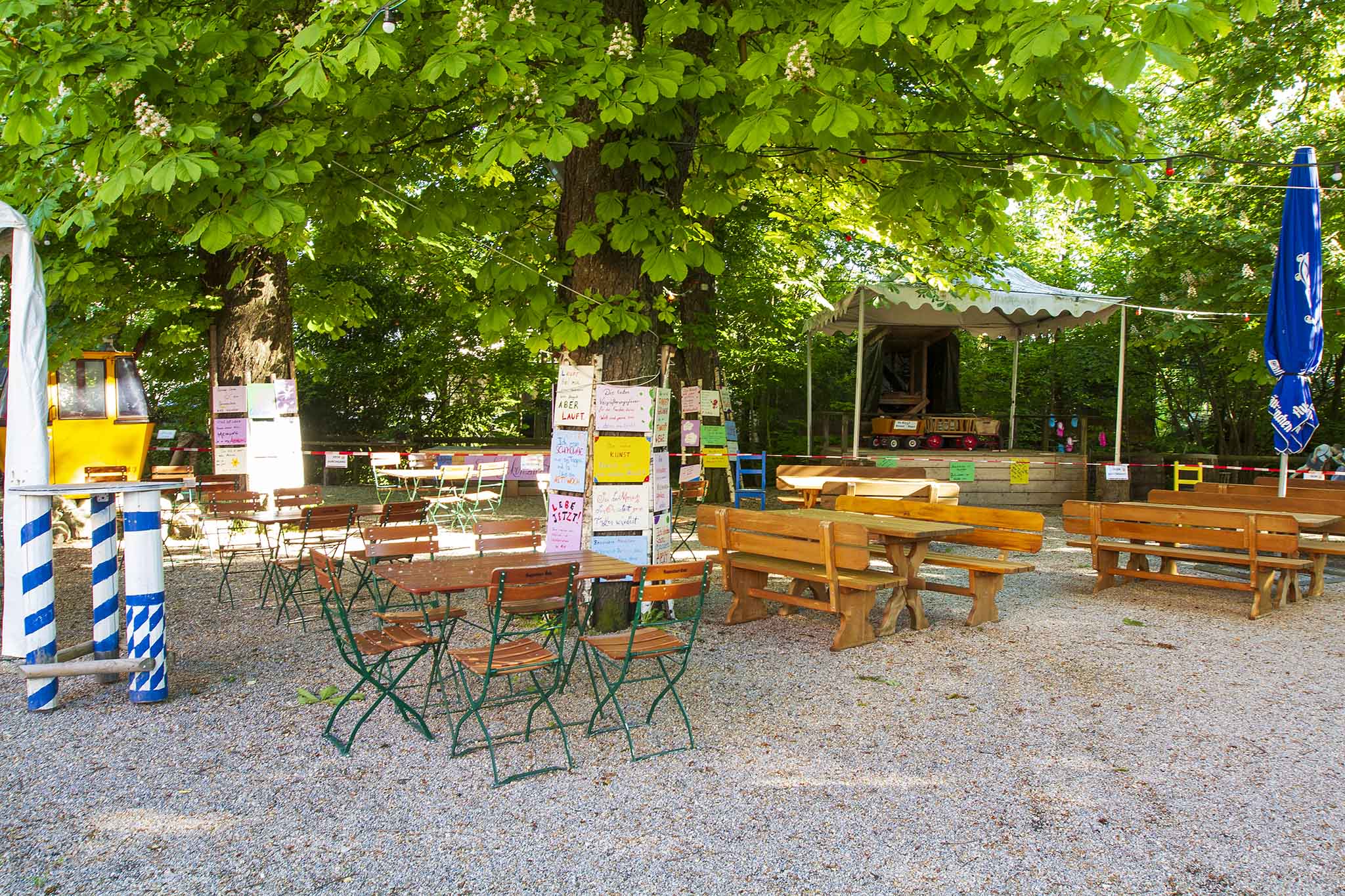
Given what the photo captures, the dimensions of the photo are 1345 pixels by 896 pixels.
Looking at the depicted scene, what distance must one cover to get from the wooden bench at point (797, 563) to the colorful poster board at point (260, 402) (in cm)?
647

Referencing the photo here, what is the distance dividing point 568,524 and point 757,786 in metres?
3.24

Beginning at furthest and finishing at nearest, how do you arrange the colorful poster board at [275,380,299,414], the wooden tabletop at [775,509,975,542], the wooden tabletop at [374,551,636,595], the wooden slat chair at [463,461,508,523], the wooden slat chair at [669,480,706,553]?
the wooden slat chair at [463,461,508,523] → the colorful poster board at [275,380,299,414] → the wooden slat chair at [669,480,706,553] → the wooden tabletop at [775,509,975,542] → the wooden tabletop at [374,551,636,595]

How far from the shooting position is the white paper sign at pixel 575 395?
7.26 meters

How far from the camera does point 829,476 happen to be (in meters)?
12.4

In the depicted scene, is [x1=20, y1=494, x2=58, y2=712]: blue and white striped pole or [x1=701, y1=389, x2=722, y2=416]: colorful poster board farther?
A: [x1=701, y1=389, x2=722, y2=416]: colorful poster board

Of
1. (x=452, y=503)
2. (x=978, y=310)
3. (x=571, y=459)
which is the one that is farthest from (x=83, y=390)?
(x=978, y=310)

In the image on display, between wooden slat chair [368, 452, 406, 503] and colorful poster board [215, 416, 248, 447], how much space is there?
1.80 m

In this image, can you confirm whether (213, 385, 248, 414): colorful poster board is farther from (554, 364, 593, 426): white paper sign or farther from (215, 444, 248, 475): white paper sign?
(554, 364, 593, 426): white paper sign

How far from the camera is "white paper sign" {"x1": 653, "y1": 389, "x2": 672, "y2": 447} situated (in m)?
7.40

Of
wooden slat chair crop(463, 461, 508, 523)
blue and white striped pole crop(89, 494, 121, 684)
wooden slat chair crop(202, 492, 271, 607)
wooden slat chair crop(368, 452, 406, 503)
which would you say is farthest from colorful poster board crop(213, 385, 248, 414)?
blue and white striped pole crop(89, 494, 121, 684)

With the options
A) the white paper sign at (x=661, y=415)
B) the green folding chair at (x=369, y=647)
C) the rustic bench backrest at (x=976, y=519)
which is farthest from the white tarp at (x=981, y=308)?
the green folding chair at (x=369, y=647)

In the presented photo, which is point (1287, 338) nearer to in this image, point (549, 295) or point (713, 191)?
point (713, 191)

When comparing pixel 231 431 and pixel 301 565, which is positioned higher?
pixel 231 431

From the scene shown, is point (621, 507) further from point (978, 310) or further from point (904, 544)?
point (978, 310)
